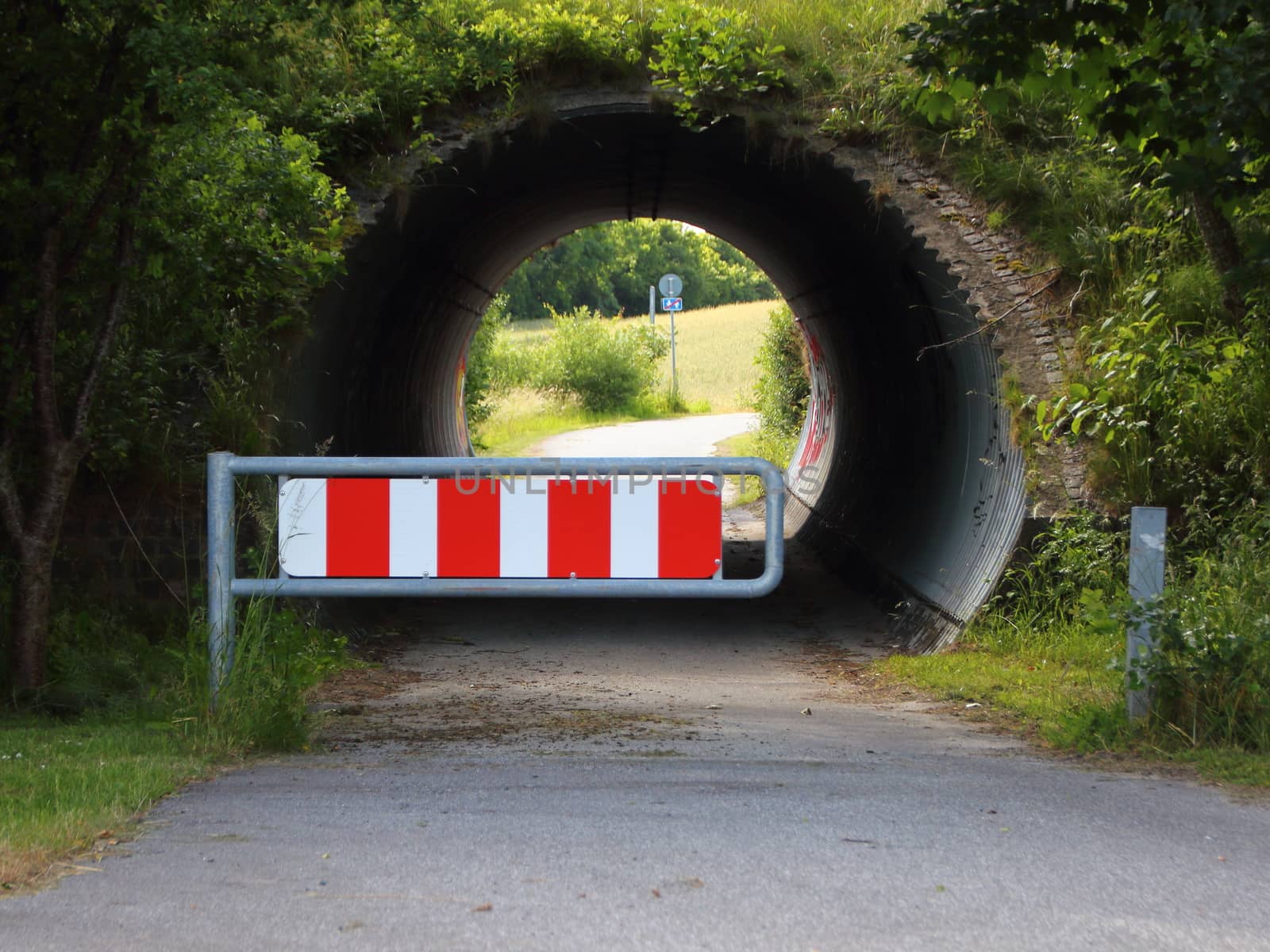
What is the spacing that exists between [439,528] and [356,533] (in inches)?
13.1

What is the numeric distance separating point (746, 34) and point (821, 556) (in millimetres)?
6994

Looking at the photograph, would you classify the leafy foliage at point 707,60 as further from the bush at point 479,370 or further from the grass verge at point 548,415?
the grass verge at point 548,415

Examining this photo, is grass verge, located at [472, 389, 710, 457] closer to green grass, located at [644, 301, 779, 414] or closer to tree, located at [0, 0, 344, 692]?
green grass, located at [644, 301, 779, 414]

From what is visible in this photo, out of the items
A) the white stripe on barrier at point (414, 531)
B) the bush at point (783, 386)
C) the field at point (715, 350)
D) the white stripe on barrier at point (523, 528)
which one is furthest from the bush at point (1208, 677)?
the field at point (715, 350)

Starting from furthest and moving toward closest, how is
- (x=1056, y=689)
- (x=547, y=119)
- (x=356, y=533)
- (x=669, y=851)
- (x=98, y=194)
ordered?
(x=547, y=119) < (x=1056, y=689) < (x=98, y=194) < (x=356, y=533) < (x=669, y=851)

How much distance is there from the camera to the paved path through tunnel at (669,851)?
10.3 feet

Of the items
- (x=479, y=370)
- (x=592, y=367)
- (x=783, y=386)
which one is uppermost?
(x=592, y=367)

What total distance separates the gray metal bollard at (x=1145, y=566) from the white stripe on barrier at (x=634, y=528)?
6.28 feet

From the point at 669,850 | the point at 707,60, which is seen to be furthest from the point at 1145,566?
the point at 707,60

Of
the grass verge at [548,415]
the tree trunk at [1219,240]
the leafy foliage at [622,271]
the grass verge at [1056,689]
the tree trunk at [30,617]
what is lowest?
the grass verge at [1056,689]

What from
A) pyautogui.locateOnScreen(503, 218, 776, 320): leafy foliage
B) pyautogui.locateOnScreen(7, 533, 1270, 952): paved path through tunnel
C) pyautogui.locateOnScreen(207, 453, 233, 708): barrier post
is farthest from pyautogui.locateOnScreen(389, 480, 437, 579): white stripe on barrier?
pyautogui.locateOnScreen(503, 218, 776, 320): leafy foliage

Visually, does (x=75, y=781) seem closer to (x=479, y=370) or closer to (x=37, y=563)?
(x=37, y=563)

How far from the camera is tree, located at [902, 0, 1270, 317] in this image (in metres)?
5.64

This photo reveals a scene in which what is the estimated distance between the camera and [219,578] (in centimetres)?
521
